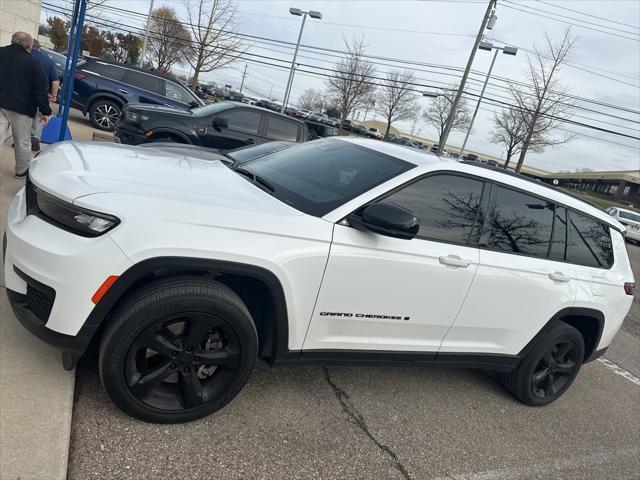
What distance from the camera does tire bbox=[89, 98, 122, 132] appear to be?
11.3 metres

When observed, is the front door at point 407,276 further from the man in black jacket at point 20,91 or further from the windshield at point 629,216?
the windshield at point 629,216

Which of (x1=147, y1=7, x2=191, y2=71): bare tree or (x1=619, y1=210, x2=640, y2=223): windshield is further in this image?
(x1=147, y1=7, x2=191, y2=71): bare tree

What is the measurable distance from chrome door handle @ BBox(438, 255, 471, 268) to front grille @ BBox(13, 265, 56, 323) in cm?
221

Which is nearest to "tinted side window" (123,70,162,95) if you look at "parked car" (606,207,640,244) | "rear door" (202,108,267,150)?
"rear door" (202,108,267,150)

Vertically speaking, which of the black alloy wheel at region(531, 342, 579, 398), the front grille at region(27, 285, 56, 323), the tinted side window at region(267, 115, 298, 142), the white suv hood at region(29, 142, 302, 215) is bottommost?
the black alloy wheel at region(531, 342, 579, 398)

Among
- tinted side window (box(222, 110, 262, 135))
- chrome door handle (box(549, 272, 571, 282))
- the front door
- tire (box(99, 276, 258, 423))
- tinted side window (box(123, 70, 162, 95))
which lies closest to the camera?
tire (box(99, 276, 258, 423))

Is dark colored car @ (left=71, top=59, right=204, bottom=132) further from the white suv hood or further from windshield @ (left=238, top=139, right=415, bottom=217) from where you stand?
the white suv hood

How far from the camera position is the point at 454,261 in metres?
3.22

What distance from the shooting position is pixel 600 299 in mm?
4141

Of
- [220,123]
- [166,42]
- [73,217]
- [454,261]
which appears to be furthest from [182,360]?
[166,42]

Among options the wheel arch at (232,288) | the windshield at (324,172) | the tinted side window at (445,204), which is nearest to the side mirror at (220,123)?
the windshield at (324,172)

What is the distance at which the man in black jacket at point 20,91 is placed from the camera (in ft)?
18.7

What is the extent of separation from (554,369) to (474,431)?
1.07 meters

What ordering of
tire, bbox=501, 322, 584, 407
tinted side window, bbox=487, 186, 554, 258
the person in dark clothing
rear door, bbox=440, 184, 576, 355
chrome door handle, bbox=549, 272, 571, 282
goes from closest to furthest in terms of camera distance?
1. rear door, bbox=440, 184, 576, 355
2. tinted side window, bbox=487, 186, 554, 258
3. chrome door handle, bbox=549, 272, 571, 282
4. tire, bbox=501, 322, 584, 407
5. the person in dark clothing
